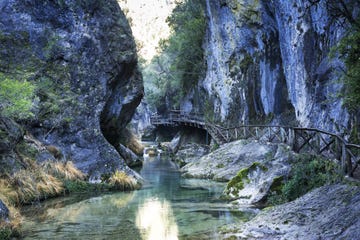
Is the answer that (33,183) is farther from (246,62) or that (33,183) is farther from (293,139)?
(246,62)

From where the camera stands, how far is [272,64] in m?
24.9

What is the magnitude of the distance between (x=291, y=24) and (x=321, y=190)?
1339 centimetres

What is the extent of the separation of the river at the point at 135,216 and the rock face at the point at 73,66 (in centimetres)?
381

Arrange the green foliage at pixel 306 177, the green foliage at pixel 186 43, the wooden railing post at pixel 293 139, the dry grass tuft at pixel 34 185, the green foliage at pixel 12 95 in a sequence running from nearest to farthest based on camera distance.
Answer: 1. the green foliage at pixel 306 177
2. the green foliage at pixel 12 95
3. the dry grass tuft at pixel 34 185
4. the wooden railing post at pixel 293 139
5. the green foliage at pixel 186 43

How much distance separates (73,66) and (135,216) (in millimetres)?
10670

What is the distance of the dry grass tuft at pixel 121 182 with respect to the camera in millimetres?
16625

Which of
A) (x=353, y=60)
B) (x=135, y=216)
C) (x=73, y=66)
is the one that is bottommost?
(x=135, y=216)


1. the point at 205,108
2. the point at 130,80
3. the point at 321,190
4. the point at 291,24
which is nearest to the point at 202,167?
the point at 130,80

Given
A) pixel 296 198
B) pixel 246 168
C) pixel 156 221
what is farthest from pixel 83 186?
pixel 296 198

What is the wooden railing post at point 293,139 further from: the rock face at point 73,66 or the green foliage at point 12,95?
the green foliage at point 12,95

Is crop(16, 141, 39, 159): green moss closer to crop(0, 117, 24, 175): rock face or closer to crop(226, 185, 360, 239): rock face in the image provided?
crop(0, 117, 24, 175): rock face

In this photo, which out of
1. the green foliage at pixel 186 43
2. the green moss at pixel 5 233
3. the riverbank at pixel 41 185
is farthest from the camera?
the green foliage at pixel 186 43

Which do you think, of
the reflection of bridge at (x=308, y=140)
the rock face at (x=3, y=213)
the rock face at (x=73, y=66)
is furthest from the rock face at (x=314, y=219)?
the rock face at (x=73, y=66)

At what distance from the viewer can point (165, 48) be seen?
4706 cm
